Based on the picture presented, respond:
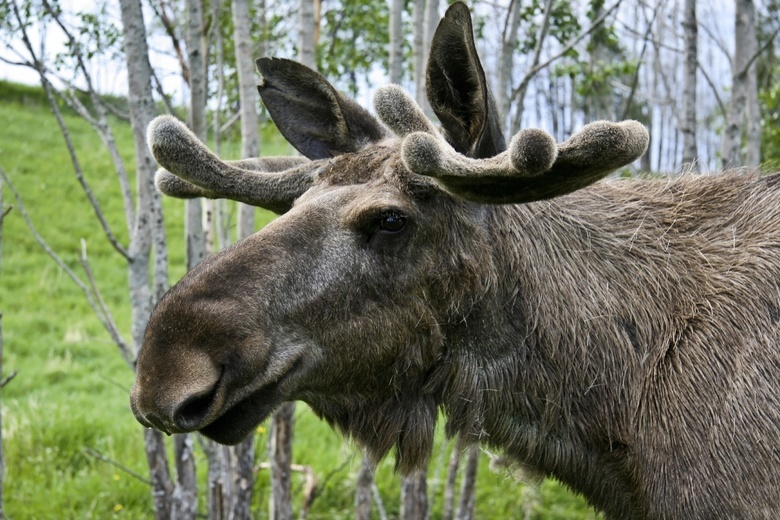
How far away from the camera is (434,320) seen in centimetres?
256

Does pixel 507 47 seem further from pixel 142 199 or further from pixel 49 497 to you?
pixel 49 497

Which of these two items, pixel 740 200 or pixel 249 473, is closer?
pixel 740 200

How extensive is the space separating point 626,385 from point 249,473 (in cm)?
→ 238

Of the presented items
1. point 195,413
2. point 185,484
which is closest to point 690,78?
point 185,484

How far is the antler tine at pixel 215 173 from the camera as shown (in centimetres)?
267

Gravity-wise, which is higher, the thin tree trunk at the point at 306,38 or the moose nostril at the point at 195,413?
the thin tree trunk at the point at 306,38

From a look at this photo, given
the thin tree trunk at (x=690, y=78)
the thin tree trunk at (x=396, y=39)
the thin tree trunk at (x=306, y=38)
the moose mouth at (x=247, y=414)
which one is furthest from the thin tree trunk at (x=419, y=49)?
the moose mouth at (x=247, y=414)

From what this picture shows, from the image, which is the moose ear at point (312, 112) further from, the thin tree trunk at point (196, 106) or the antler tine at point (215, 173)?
the thin tree trunk at point (196, 106)

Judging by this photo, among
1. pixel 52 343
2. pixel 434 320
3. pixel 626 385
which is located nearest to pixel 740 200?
pixel 626 385

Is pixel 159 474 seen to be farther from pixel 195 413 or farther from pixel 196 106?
pixel 195 413

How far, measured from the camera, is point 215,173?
277cm

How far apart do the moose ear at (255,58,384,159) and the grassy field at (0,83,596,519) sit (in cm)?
107

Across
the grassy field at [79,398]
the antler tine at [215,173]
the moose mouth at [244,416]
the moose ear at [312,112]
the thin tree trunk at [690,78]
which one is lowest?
the grassy field at [79,398]

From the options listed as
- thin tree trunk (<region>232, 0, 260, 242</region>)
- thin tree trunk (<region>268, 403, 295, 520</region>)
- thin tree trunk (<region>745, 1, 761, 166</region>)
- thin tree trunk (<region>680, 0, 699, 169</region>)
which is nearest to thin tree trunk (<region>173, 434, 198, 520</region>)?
thin tree trunk (<region>268, 403, 295, 520</region>)
